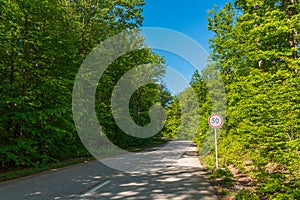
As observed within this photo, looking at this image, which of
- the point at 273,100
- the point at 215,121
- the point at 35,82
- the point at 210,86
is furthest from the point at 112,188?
the point at 210,86

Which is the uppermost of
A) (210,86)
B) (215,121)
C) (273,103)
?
(210,86)

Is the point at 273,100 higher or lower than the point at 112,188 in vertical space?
higher

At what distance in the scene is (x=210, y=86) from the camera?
2084cm

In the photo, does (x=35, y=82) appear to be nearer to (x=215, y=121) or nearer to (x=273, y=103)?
(x=215, y=121)

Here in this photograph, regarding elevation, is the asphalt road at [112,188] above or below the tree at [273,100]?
below

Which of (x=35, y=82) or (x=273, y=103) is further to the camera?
(x=35, y=82)

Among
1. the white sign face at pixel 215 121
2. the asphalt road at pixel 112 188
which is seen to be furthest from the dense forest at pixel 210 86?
the asphalt road at pixel 112 188

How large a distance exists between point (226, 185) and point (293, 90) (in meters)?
3.52

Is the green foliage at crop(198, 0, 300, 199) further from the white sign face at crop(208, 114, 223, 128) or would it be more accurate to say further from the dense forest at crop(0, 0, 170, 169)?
the dense forest at crop(0, 0, 170, 169)

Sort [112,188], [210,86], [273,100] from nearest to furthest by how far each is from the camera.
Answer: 1. [273,100]
2. [112,188]
3. [210,86]

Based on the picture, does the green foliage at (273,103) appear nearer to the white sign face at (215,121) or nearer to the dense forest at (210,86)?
the dense forest at (210,86)

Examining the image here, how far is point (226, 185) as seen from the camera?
23.1 feet

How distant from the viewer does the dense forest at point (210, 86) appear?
21.2 feet

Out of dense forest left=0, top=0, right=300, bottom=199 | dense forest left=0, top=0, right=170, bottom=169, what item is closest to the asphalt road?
dense forest left=0, top=0, right=300, bottom=199
